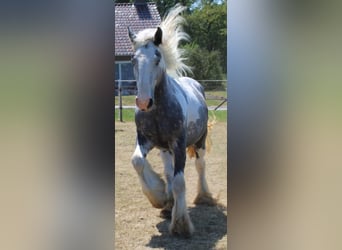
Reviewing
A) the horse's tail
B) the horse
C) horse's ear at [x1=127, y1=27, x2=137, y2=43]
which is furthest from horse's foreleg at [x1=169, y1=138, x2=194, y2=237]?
horse's ear at [x1=127, y1=27, x2=137, y2=43]

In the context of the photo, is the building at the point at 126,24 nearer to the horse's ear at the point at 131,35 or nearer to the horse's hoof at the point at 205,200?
the horse's ear at the point at 131,35

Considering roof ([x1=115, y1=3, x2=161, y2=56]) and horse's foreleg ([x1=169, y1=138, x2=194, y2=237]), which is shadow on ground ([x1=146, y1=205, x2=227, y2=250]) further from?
roof ([x1=115, y1=3, x2=161, y2=56])

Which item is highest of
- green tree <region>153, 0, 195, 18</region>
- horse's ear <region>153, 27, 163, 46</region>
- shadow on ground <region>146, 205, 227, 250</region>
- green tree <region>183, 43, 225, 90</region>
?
green tree <region>153, 0, 195, 18</region>

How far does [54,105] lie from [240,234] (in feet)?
1.17

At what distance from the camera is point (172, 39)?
1.31 m

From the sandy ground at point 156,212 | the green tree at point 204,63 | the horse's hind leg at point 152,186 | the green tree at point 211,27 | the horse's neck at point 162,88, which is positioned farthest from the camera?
the horse's hind leg at point 152,186

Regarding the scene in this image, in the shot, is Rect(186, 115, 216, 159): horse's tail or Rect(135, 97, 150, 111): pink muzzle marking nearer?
Rect(135, 97, 150, 111): pink muzzle marking

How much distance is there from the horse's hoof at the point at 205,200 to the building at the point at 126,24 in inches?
23.9

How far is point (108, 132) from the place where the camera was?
0.59m

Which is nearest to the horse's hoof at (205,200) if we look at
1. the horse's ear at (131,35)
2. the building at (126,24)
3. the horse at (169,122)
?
the horse at (169,122)

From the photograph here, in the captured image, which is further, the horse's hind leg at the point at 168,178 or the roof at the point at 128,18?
the horse's hind leg at the point at 168,178

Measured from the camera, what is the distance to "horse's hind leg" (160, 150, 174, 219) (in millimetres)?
1660

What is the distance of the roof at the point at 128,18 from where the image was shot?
32.1 inches

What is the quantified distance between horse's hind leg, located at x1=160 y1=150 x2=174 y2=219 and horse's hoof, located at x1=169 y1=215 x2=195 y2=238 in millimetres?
126
